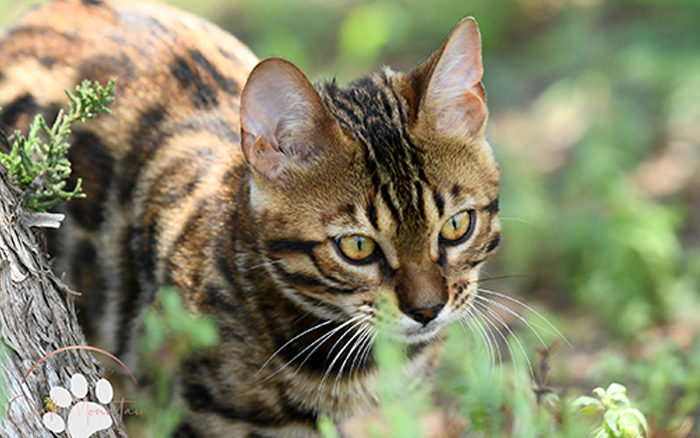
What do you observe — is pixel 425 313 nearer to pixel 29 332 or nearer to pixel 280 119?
pixel 280 119

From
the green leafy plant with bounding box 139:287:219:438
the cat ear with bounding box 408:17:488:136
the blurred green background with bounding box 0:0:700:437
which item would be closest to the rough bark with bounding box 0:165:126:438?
the green leafy plant with bounding box 139:287:219:438

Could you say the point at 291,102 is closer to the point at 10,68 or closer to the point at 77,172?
the point at 77,172

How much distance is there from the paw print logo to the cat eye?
1176 millimetres

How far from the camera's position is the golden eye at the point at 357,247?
7.68ft

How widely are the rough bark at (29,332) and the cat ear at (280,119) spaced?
714 millimetres

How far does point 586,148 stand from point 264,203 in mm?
3467

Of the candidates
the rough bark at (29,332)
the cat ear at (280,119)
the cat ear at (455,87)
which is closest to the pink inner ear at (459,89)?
the cat ear at (455,87)

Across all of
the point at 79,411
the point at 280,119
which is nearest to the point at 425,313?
the point at 280,119

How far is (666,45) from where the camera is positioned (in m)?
6.16

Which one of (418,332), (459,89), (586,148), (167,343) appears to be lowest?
(167,343)

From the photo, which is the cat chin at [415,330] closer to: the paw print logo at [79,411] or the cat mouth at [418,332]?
the cat mouth at [418,332]

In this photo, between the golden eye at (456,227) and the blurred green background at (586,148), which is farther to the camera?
the blurred green background at (586,148)

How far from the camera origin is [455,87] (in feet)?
8.25

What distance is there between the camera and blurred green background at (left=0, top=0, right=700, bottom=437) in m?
4.20
